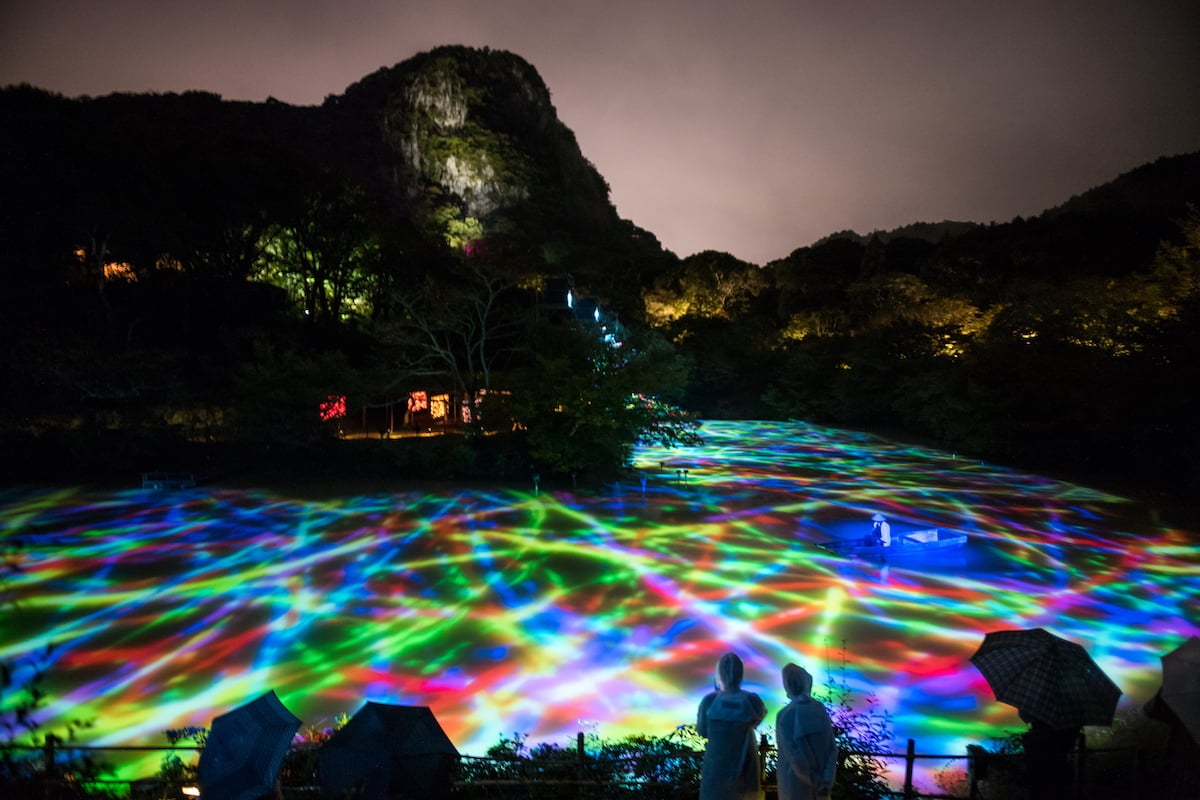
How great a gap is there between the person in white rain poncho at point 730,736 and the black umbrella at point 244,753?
2.03m

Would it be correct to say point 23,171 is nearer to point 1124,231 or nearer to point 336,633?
point 336,633

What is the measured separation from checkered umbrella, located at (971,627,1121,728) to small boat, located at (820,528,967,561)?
6.22 meters

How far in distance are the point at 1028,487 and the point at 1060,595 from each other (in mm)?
7874

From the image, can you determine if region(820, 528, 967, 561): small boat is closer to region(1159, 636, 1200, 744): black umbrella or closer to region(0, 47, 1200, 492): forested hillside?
region(0, 47, 1200, 492): forested hillside

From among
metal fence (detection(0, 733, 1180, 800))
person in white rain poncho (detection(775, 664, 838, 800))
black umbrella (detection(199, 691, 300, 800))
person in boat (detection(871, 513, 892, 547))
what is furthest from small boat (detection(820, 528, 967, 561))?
black umbrella (detection(199, 691, 300, 800))

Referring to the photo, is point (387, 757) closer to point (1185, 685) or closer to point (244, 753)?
point (244, 753)

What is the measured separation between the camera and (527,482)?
15.4m

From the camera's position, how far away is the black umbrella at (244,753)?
9.35ft

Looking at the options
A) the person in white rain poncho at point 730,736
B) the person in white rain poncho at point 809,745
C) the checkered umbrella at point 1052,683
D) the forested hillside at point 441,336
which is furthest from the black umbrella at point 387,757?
the forested hillside at point 441,336

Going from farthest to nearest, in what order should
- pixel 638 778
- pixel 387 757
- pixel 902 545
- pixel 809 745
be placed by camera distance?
1. pixel 902 545
2. pixel 638 778
3. pixel 387 757
4. pixel 809 745

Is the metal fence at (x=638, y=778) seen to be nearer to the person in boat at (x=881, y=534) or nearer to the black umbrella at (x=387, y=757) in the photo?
the black umbrella at (x=387, y=757)

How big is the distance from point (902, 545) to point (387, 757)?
8.94m

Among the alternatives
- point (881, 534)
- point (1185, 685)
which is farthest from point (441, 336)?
point (1185, 685)

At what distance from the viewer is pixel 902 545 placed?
9820 mm
